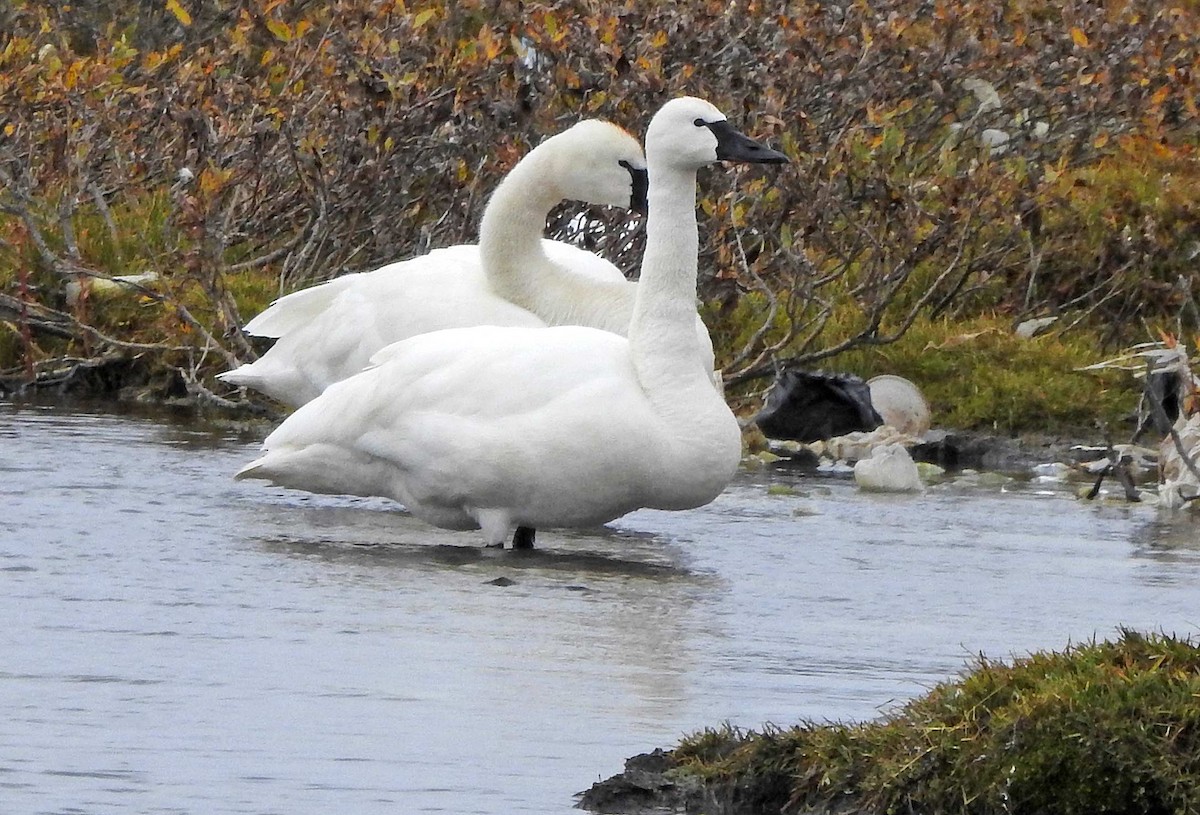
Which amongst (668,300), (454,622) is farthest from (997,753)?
(668,300)

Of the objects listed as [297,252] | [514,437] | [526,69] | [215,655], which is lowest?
[215,655]

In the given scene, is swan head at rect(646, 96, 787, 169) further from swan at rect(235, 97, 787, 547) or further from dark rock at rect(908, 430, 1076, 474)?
dark rock at rect(908, 430, 1076, 474)

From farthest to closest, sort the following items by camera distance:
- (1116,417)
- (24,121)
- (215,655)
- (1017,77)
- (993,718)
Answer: (1017,77) → (24,121) → (1116,417) → (215,655) → (993,718)

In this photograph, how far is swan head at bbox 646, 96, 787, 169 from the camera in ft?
29.2

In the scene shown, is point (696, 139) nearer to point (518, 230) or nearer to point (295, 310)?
point (518, 230)

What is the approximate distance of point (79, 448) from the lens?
33.2 ft

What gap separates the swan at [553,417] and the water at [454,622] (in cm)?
20

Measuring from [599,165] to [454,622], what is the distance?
395 cm

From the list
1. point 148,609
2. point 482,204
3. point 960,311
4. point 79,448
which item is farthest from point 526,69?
point 148,609

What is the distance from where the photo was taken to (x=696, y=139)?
8891 mm

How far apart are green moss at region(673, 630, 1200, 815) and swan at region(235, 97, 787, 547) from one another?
9.72ft

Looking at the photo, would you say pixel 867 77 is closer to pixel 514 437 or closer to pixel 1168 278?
pixel 1168 278

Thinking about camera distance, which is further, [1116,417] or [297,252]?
[297,252]

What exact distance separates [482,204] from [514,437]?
5341mm
